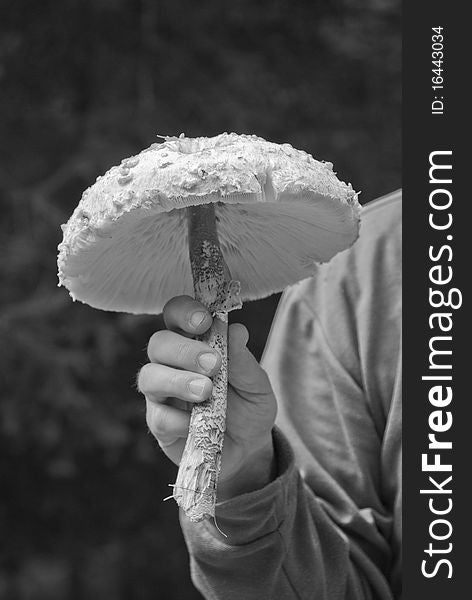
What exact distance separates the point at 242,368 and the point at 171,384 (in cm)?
19

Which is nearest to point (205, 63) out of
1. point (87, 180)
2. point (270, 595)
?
point (87, 180)

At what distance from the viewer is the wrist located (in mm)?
1874

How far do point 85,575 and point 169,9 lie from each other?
2.82 meters

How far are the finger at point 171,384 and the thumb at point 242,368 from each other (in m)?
0.15

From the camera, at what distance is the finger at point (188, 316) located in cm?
153

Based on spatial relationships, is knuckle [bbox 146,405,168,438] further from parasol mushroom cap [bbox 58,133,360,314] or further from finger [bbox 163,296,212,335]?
parasol mushroom cap [bbox 58,133,360,314]

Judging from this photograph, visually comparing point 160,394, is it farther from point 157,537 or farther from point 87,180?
point 157,537

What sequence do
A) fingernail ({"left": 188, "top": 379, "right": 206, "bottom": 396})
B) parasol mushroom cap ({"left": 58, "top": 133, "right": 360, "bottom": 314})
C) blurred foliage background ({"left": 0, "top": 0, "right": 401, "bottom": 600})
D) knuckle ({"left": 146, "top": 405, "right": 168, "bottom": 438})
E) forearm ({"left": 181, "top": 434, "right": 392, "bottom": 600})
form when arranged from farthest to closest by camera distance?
blurred foliage background ({"left": 0, "top": 0, "right": 401, "bottom": 600}), forearm ({"left": 181, "top": 434, "right": 392, "bottom": 600}), knuckle ({"left": 146, "top": 405, "right": 168, "bottom": 438}), fingernail ({"left": 188, "top": 379, "right": 206, "bottom": 396}), parasol mushroom cap ({"left": 58, "top": 133, "right": 360, "bottom": 314})

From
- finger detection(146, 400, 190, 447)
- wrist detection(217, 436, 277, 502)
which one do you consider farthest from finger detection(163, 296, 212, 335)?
wrist detection(217, 436, 277, 502)

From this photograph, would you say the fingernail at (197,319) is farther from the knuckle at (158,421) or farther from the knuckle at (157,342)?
the knuckle at (158,421)

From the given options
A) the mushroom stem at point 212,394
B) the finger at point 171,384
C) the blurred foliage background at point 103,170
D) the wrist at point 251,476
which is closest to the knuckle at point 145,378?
the finger at point 171,384

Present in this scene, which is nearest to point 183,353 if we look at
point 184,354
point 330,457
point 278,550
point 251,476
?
point 184,354

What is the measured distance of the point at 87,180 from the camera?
4.10 m

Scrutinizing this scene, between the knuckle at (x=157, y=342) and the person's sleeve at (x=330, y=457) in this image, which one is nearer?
the knuckle at (x=157, y=342)
